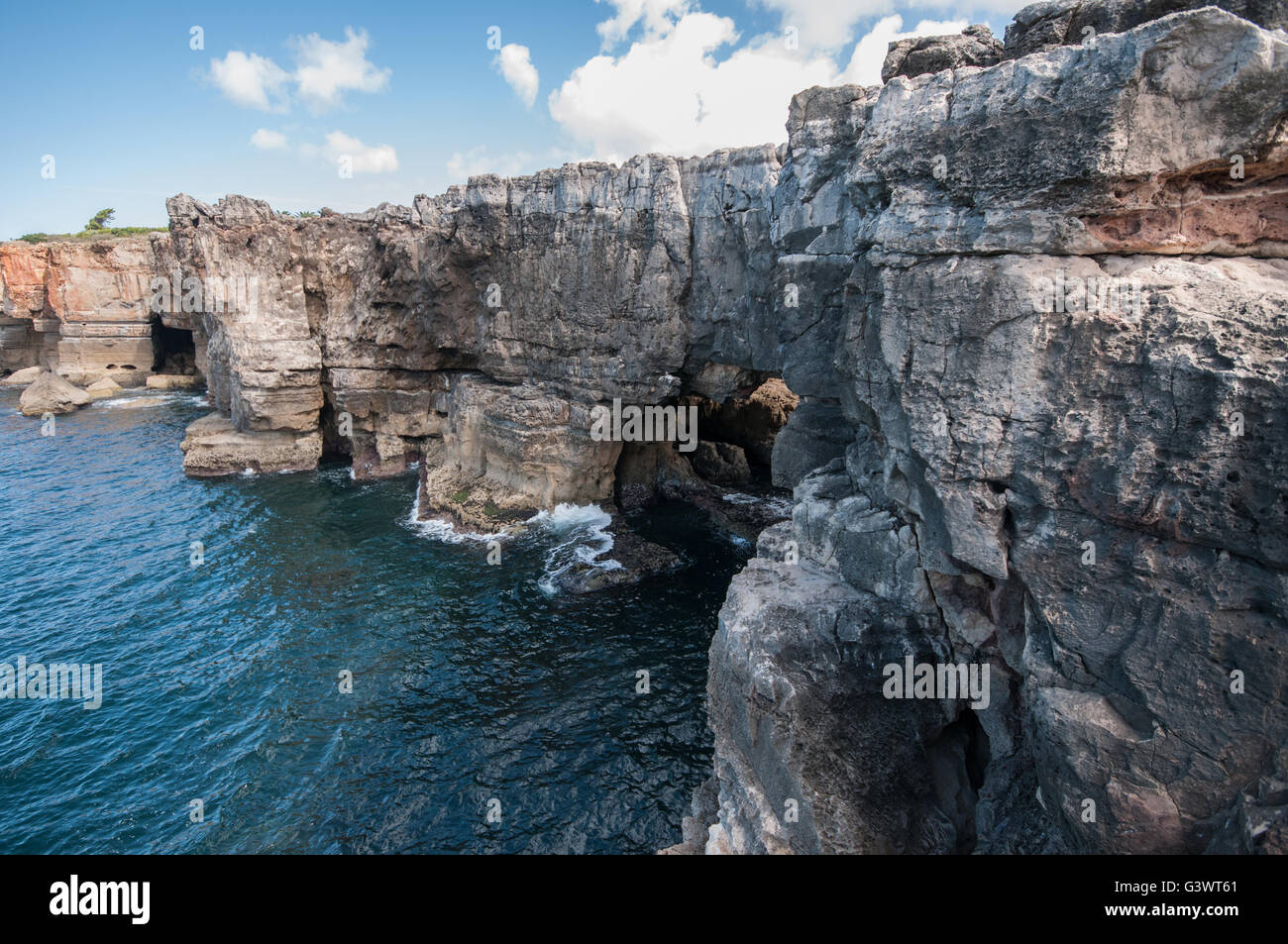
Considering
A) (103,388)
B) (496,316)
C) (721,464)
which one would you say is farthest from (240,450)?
(103,388)

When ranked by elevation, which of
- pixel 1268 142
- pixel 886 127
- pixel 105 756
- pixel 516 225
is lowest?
pixel 105 756

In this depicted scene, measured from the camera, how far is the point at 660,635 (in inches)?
1117

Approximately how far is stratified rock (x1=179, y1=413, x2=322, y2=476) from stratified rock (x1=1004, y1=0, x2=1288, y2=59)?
46808 mm

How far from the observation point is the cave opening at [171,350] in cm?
7781

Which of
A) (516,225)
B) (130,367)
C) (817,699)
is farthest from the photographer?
(130,367)

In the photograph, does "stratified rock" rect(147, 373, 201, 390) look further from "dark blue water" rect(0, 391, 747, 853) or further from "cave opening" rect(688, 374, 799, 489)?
"cave opening" rect(688, 374, 799, 489)

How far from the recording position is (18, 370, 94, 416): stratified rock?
62812mm

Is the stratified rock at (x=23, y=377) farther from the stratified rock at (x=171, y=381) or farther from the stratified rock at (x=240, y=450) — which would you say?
the stratified rock at (x=240, y=450)

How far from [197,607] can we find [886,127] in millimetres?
32318

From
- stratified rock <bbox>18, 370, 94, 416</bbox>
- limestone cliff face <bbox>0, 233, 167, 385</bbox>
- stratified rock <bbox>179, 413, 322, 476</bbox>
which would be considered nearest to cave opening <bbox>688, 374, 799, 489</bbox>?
stratified rock <bbox>179, 413, 322, 476</bbox>

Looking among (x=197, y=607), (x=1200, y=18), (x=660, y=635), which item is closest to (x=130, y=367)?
(x=197, y=607)

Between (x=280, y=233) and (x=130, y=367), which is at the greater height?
(x=280, y=233)

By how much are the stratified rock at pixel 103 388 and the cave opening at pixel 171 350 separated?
5.76m

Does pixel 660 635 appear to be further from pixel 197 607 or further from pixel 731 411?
pixel 731 411
